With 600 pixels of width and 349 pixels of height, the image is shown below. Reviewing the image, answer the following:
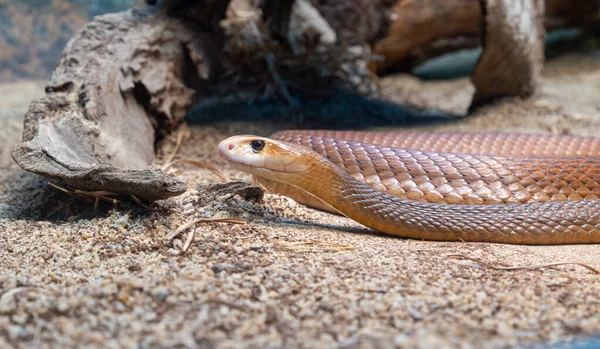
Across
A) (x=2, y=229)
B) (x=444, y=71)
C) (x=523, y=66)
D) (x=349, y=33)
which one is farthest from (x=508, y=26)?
(x=2, y=229)

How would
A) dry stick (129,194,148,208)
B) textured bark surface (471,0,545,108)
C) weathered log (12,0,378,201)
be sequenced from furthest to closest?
textured bark surface (471,0,545,108) → weathered log (12,0,378,201) → dry stick (129,194,148,208)

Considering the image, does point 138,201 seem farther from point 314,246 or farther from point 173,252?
point 314,246

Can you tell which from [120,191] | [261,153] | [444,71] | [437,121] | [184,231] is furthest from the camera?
[444,71]

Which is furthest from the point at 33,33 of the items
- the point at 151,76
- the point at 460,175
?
the point at 460,175

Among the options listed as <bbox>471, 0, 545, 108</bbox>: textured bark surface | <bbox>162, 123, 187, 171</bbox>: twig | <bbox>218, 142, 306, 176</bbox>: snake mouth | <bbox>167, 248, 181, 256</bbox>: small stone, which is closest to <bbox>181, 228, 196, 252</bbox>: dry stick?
<bbox>167, 248, 181, 256</bbox>: small stone

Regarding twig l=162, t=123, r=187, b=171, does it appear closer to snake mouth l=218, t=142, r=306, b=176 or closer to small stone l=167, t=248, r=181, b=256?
snake mouth l=218, t=142, r=306, b=176

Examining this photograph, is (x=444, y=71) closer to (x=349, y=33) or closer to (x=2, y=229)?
(x=349, y=33)
